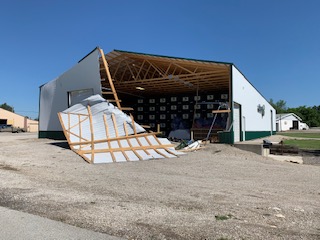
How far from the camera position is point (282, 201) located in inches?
262

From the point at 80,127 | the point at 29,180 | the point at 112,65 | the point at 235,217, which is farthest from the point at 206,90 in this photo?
the point at 235,217

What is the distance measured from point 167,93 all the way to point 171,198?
A: 27290mm

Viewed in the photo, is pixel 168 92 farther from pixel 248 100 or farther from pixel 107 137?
pixel 107 137

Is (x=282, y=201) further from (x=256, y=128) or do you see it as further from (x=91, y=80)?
(x=256, y=128)

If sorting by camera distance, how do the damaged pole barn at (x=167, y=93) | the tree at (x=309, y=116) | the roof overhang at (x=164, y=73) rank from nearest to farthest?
1. the damaged pole barn at (x=167, y=93)
2. the roof overhang at (x=164, y=73)
3. the tree at (x=309, y=116)

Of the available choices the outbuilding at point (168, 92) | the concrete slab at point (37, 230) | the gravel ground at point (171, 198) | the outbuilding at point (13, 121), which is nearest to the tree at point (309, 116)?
the outbuilding at point (168, 92)

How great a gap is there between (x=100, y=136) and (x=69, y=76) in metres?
9.80

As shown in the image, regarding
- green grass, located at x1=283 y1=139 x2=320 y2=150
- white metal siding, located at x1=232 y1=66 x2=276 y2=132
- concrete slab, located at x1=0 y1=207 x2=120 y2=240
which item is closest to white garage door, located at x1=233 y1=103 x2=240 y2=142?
white metal siding, located at x1=232 y1=66 x2=276 y2=132

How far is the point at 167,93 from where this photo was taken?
33656 mm

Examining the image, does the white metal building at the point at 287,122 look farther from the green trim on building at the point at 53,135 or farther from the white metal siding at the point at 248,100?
the green trim on building at the point at 53,135

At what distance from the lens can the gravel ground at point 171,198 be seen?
475 centimetres

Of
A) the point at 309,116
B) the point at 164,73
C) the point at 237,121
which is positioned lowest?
the point at 237,121

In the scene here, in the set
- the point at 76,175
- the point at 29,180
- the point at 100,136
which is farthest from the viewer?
the point at 100,136

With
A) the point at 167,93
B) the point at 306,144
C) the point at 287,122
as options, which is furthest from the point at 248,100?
the point at 287,122
